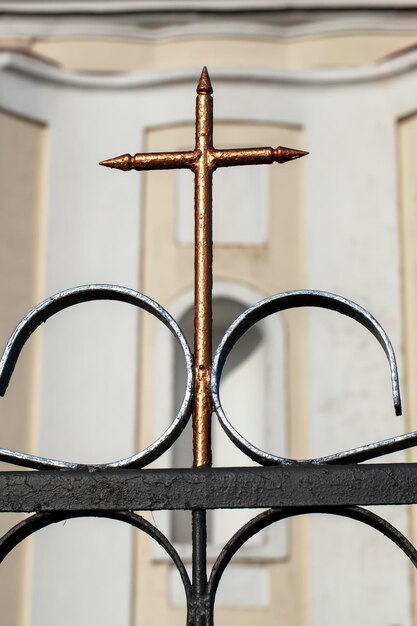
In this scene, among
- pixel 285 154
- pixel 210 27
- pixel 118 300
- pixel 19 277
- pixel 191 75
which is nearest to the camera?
pixel 118 300

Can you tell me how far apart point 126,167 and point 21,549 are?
5548mm

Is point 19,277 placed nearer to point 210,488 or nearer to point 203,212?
point 203,212

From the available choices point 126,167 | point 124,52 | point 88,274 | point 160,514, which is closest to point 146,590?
point 160,514

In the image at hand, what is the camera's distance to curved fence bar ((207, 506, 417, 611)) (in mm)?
1504

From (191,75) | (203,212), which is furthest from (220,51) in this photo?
(203,212)

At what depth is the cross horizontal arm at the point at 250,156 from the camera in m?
1.76

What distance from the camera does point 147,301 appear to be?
1.63 m

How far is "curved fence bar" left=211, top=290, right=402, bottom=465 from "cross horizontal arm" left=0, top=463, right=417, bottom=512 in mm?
31

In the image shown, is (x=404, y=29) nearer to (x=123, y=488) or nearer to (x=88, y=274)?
(x=88, y=274)

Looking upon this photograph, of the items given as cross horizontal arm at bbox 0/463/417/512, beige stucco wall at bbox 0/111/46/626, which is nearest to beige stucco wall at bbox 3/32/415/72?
beige stucco wall at bbox 0/111/46/626

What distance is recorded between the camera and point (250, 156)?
1791 mm

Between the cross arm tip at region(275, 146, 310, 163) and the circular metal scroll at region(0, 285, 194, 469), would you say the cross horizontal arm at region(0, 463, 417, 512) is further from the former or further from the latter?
the cross arm tip at region(275, 146, 310, 163)

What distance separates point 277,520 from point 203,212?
0.43 metres

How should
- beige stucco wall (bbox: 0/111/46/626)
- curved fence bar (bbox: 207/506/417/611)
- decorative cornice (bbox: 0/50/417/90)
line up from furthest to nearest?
1. decorative cornice (bbox: 0/50/417/90)
2. beige stucco wall (bbox: 0/111/46/626)
3. curved fence bar (bbox: 207/506/417/611)
